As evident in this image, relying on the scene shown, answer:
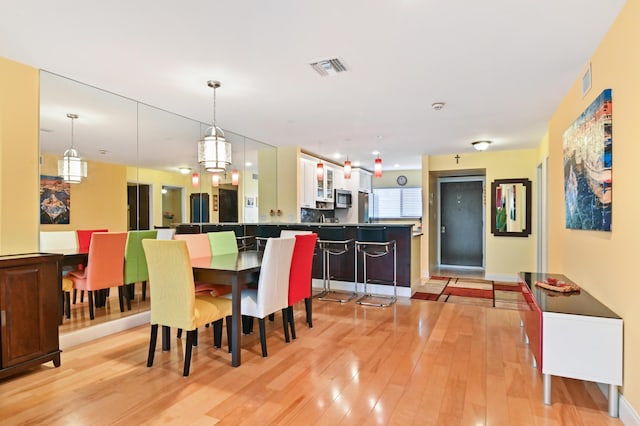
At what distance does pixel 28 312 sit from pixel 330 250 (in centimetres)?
360

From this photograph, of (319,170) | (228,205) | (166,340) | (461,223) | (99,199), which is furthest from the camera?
(461,223)

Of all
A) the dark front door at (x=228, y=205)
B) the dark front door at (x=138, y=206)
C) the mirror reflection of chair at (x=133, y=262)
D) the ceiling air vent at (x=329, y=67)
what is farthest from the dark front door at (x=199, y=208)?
the ceiling air vent at (x=329, y=67)

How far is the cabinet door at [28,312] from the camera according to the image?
254 cm

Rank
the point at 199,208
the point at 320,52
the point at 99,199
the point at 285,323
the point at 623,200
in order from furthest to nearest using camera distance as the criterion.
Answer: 1. the point at 199,208
2. the point at 99,199
3. the point at 285,323
4. the point at 320,52
5. the point at 623,200

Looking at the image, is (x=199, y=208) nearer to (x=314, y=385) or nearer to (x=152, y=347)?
(x=152, y=347)

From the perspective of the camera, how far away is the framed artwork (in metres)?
3.24

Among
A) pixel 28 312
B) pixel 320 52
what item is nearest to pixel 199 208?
pixel 28 312

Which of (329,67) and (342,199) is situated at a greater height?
(329,67)

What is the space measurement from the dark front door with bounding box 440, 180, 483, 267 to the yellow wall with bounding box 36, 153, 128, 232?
6878 mm

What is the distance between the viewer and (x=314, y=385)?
2.50 metres

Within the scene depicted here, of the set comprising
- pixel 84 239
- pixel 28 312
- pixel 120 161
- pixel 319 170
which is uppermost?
pixel 319 170

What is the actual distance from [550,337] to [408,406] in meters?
1.00

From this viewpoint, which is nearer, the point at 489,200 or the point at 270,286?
the point at 270,286

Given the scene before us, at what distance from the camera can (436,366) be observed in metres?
2.81
